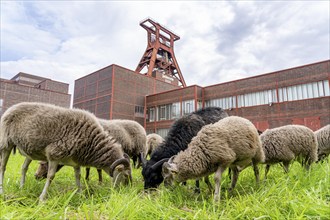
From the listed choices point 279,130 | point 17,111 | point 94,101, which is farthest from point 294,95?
point 94,101

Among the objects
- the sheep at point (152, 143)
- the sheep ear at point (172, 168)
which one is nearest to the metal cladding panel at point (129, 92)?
the sheep at point (152, 143)

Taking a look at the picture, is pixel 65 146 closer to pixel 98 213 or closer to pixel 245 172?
pixel 98 213

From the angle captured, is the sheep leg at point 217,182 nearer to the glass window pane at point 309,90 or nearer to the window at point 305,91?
the window at point 305,91

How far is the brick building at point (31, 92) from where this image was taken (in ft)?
129

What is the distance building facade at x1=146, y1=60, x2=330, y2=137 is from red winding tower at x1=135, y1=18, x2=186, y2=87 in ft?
45.6

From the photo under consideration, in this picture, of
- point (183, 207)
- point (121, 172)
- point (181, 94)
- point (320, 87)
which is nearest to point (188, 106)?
point (181, 94)

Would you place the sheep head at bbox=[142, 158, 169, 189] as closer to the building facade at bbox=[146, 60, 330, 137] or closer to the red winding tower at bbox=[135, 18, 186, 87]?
the building facade at bbox=[146, 60, 330, 137]

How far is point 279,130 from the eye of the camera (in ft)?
18.4

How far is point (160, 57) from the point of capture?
48.0 m

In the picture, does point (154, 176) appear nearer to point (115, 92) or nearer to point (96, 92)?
point (115, 92)

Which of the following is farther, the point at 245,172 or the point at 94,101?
the point at 94,101

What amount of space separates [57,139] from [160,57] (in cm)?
4567

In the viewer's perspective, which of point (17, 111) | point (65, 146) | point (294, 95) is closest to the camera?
point (65, 146)

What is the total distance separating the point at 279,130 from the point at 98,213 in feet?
15.6
